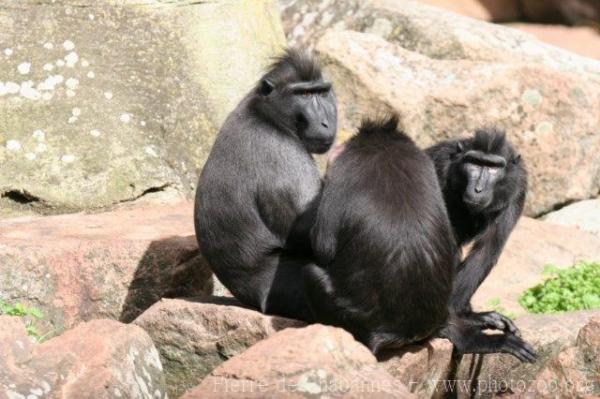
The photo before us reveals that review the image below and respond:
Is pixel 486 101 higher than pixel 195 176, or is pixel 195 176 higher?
pixel 486 101

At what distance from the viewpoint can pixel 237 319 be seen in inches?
284

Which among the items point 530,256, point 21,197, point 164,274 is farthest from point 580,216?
point 21,197

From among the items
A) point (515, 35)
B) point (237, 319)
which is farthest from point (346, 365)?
point (515, 35)

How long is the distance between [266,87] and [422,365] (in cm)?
239

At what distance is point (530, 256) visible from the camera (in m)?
10.5

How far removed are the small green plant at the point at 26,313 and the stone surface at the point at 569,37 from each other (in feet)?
41.8

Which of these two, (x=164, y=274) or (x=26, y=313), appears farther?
(x=164, y=274)

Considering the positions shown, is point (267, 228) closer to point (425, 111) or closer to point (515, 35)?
point (425, 111)

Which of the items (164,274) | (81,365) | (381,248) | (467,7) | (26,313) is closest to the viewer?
(81,365)

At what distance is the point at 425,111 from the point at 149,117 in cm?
286

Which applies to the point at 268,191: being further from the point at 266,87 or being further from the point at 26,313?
the point at 26,313

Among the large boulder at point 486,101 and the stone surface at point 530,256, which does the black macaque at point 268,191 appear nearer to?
the stone surface at point 530,256

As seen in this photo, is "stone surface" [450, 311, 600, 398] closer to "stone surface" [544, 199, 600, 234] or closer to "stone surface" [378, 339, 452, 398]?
"stone surface" [378, 339, 452, 398]

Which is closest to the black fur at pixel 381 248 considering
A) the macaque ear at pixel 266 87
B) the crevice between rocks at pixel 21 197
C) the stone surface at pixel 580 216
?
the macaque ear at pixel 266 87
